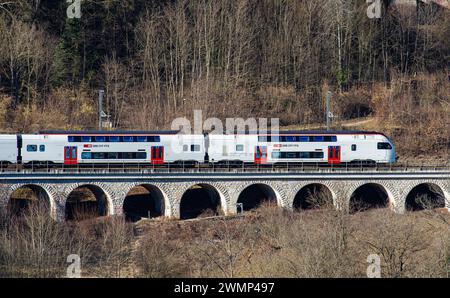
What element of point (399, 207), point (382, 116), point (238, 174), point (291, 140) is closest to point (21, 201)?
point (238, 174)

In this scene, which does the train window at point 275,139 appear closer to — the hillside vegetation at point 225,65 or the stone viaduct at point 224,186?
the stone viaduct at point 224,186

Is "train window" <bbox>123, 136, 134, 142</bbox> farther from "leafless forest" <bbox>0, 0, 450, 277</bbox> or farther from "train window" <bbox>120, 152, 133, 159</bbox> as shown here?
"leafless forest" <bbox>0, 0, 450, 277</bbox>

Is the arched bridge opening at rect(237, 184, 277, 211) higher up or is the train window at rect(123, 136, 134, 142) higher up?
the train window at rect(123, 136, 134, 142)

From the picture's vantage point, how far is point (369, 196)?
6906cm

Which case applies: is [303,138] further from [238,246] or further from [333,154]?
[238,246]

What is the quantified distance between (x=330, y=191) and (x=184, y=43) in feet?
86.0

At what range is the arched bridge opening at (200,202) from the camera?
64.2 metres

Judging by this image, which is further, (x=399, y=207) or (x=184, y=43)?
(x=184, y=43)

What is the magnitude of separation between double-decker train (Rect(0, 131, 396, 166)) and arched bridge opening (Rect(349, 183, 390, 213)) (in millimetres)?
2644

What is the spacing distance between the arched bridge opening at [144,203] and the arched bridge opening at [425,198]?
20.4m

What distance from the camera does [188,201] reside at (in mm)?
68000

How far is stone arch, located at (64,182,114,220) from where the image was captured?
61.1 m

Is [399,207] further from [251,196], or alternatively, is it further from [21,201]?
[21,201]

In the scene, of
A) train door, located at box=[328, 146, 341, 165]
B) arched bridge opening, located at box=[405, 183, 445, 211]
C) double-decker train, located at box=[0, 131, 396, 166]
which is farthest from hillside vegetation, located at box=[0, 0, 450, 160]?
train door, located at box=[328, 146, 341, 165]
